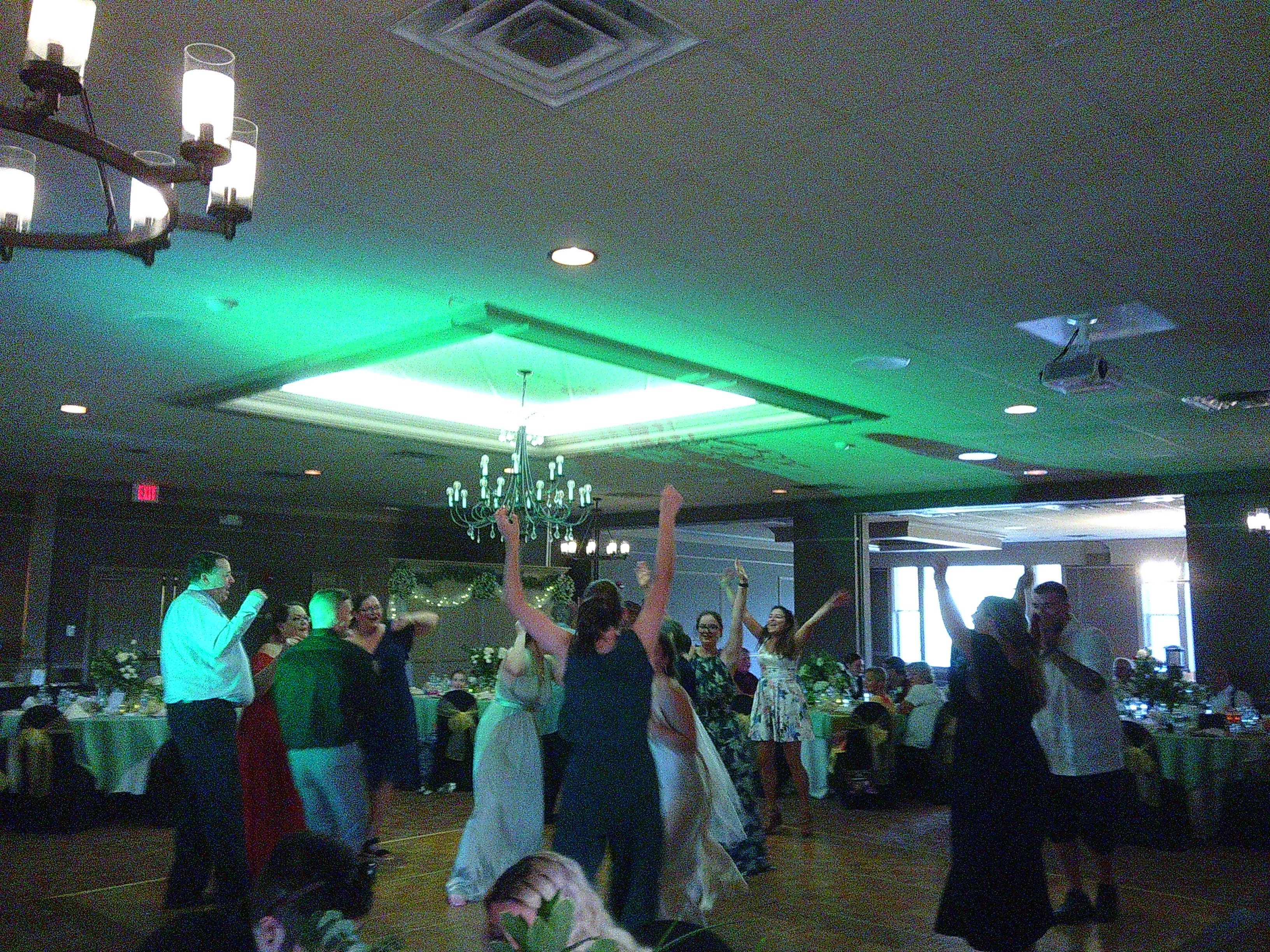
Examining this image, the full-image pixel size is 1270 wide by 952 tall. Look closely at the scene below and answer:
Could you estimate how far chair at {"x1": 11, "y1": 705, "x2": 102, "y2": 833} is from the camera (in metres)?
6.87

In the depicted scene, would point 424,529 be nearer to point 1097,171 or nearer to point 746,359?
point 746,359

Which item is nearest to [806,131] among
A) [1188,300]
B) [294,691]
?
[1188,300]

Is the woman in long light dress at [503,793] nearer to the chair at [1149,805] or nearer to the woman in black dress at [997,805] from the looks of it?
the woman in black dress at [997,805]

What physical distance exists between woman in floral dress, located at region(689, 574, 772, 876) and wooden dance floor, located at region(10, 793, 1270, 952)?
147 millimetres

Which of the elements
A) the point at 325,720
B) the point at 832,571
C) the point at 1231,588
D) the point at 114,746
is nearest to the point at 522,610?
the point at 325,720

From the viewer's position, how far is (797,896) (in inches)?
211

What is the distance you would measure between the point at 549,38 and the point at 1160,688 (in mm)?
6559

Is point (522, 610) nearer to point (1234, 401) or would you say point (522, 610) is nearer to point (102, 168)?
point (102, 168)

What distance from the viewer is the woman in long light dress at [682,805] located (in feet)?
13.3

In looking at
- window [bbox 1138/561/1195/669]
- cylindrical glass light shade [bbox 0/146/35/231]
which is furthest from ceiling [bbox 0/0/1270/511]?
window [bbox 1138/561/1195/669]

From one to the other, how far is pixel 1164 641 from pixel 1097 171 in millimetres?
17663

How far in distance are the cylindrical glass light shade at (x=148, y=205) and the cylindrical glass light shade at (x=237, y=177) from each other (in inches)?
4.9

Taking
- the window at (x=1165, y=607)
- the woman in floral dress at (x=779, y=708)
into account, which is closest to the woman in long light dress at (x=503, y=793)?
the woman in floral dress at (x=779, y=708)

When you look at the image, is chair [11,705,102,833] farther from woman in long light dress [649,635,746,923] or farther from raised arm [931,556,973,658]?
raised arm [931,556,973,658]
